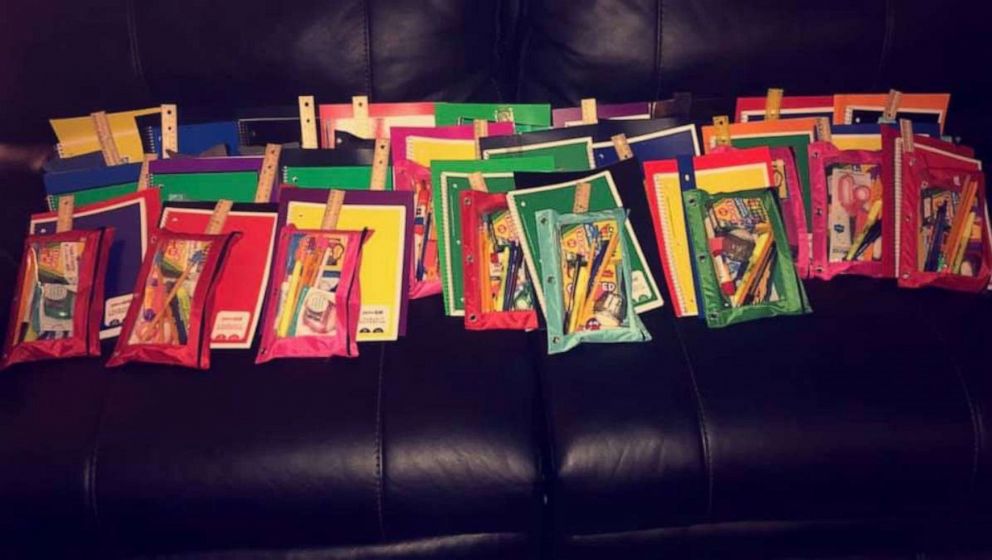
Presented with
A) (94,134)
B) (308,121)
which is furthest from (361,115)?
(94,134)

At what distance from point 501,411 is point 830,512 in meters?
0.56

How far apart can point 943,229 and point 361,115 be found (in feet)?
3.90

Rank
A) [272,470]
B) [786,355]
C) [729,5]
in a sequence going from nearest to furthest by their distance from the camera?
[272,470]
[786,355]
[729,5]

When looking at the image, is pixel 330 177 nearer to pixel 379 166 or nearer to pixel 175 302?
pixel 379 166

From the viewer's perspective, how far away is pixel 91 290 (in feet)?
4.70

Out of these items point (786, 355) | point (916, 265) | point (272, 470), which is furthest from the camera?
point (916, 265)

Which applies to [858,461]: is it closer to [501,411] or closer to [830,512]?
[830,512]

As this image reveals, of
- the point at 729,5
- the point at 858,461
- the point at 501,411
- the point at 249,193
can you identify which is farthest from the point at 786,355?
the point at 249,193

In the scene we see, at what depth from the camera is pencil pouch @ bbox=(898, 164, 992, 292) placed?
60.0 inches

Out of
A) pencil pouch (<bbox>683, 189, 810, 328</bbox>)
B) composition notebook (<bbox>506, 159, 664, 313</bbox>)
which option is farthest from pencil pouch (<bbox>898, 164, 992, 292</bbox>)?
composition notebook (<bbox>506, 159, 664, 313</bbox>)

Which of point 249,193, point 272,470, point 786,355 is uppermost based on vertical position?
point 249,193

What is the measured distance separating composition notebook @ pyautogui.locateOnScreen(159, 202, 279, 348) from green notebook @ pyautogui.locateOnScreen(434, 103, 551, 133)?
410mm

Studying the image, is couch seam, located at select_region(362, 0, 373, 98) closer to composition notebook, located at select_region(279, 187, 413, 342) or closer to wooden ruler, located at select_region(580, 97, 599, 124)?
composition notebook, located at select_region(279, 187, 413, 342)

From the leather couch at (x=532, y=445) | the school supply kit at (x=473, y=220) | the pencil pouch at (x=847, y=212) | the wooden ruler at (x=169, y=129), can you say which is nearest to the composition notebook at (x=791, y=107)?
the school supply kit at (x=473, y=220)
